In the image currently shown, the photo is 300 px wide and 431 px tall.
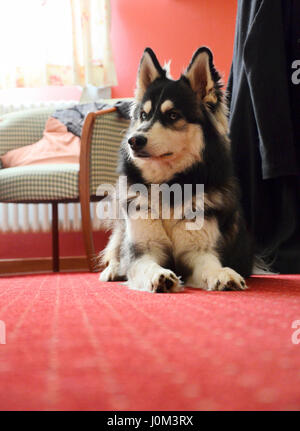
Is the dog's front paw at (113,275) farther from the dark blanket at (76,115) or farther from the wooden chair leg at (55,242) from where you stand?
the dark blanket at (76,115)

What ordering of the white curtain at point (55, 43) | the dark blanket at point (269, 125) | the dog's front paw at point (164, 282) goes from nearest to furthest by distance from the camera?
the dog's front paw at point (164, 282)
the dark blanket at point (269, 125)
the white curtain at point (55, 43)

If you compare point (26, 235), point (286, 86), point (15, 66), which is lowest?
point (26, 235)

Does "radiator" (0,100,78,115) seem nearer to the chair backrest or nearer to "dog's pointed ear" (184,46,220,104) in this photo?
the chair backrest

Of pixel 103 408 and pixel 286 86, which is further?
pixel 286 86

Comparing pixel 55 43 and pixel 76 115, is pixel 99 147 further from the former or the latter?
pixel 55 43

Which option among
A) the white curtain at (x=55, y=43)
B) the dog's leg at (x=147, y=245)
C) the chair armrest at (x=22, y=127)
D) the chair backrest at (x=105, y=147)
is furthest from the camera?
the white curtain at (x=55, y=43)

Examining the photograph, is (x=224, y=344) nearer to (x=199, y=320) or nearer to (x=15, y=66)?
(x=199, y=320)

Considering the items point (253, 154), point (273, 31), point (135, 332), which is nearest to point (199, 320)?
point (135, 332)

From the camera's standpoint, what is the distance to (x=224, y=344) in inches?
26.6

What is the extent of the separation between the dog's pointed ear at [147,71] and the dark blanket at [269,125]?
0.39m

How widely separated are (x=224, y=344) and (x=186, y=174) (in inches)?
38.7

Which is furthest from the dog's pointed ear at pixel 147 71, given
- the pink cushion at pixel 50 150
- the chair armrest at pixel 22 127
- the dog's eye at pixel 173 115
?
the chair armrest at pixel 22 127

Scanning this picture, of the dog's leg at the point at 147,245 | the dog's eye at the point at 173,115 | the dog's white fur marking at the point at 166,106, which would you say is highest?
the dog's white fur marking at the point at 166,106

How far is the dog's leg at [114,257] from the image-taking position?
6.08 ft
